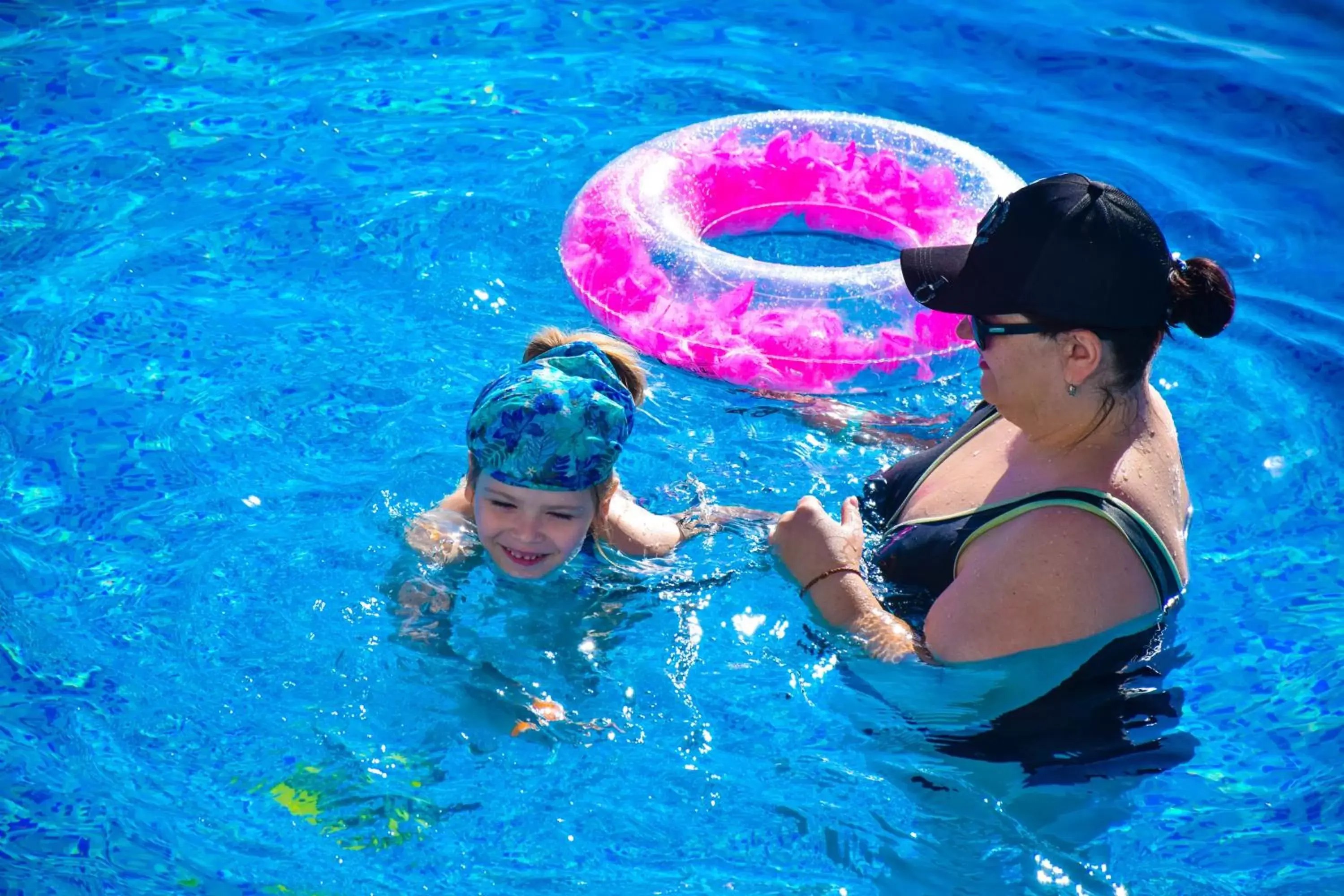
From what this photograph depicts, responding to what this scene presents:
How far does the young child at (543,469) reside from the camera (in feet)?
13.0

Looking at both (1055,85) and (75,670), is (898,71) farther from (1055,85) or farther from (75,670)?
(75,670)

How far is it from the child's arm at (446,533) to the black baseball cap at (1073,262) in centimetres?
185

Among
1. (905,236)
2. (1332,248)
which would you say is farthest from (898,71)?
(1332,248)

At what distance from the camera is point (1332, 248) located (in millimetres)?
6984

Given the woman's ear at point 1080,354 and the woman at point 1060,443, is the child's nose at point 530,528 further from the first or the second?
the woman's ear at point 1080,354

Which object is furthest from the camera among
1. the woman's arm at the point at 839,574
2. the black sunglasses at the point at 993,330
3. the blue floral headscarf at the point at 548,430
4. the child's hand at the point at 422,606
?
the child's hand at the point at 422,606

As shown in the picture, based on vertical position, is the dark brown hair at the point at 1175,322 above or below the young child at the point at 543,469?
above

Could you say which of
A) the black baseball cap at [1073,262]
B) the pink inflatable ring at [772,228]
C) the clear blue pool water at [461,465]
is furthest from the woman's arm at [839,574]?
the pink inflatable ring at [772,228]

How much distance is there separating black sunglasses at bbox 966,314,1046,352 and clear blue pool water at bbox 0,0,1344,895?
123 cm

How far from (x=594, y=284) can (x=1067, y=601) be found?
311 cm

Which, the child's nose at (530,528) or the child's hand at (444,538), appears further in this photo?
the child's hand at (444,538)

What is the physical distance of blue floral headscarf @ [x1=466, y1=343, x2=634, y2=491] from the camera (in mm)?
3936

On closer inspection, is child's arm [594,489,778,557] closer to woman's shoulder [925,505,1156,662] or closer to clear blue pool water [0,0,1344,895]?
clear blue pool water [0,0,1344,895]

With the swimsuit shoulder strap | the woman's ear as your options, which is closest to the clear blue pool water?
the swimsuit shoulder strap
